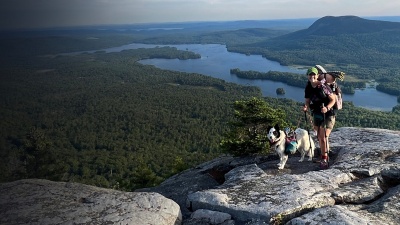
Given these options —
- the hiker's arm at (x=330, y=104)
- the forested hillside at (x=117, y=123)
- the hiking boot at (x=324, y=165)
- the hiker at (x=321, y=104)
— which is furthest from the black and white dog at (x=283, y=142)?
the forested hillside at (x=117, y=123)

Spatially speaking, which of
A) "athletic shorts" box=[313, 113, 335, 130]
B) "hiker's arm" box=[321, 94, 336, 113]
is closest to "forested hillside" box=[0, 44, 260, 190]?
"hiker's arm" box=[321, 94, 336, 113]

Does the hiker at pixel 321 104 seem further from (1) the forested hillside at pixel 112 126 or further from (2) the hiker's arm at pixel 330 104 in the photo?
(1) the forested hillside at pixel 112 126

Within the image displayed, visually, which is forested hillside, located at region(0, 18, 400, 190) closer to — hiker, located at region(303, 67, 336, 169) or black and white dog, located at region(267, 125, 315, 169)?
black and white dog, located at region(267, 125, 315, 169)

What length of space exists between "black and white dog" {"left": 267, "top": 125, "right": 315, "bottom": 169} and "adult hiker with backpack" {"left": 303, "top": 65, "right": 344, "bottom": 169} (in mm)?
640

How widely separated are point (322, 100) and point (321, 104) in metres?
0.15

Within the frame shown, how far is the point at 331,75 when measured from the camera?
10.1 metres

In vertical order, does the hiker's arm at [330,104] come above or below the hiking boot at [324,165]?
above

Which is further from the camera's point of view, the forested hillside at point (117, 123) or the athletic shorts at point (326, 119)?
the forested hillside at point (117, 123)

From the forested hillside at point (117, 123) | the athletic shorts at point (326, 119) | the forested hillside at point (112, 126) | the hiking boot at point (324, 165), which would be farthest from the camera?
the forested hillside at point (117, 123)

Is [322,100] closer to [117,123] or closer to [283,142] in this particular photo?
[283,142]

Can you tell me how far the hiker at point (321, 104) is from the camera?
9836 millimetres

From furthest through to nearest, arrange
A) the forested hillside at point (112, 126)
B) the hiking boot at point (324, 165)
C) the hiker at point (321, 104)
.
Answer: the forested hillside at point (112, 126) → the hiking boot at point (324, 165) → the hiker at point (321, 104)

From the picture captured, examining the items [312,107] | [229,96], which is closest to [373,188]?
[312,107]

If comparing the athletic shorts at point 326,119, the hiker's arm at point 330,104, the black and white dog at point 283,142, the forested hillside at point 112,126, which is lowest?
the forested hillside at point 112,126
